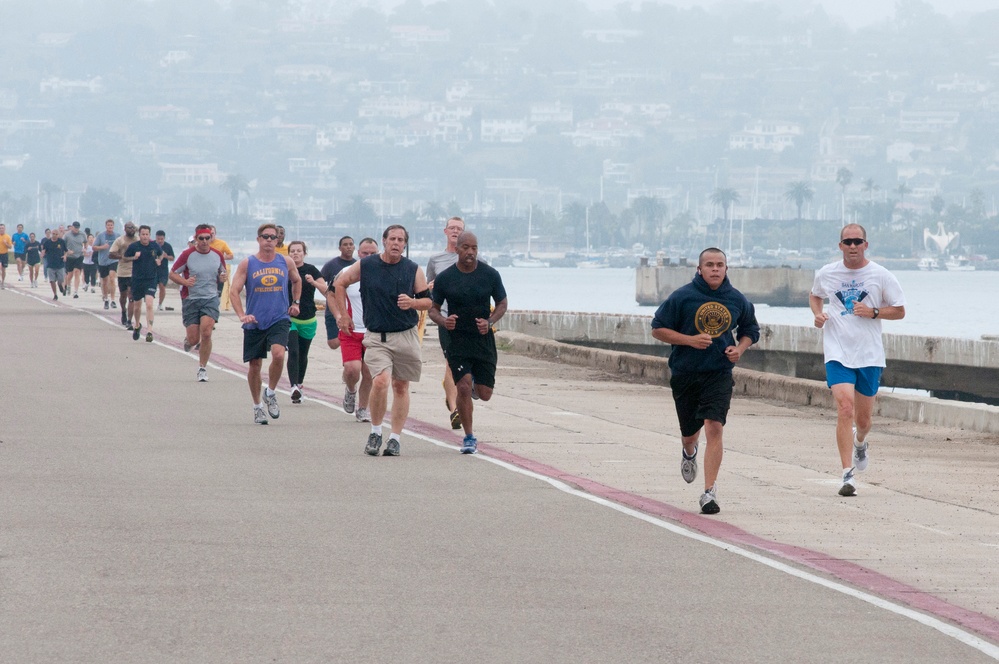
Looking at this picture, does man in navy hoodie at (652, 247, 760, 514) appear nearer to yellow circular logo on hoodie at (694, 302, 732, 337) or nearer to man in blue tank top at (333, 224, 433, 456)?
yellow circular logo on hoodie at (694, 302, 732, 337)

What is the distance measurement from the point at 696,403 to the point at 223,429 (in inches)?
→ 222

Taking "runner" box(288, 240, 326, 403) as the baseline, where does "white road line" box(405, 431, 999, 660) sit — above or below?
below

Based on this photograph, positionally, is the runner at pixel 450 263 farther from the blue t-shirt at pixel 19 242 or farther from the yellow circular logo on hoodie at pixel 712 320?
the blue t-shirt at pixel 19 242

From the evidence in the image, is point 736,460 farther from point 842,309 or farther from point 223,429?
point 223,429

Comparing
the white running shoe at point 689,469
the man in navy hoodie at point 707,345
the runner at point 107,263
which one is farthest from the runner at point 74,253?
the man in navy hoodie at point 707,345

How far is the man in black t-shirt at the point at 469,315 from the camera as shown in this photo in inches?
542

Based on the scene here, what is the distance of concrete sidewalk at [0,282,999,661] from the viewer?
7.40 m

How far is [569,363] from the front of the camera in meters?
27.7

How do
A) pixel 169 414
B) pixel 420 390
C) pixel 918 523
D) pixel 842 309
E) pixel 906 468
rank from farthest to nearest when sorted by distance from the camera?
1. pixel 420 390
2. pixel 169 414
3. pixel 906 468
4. pixel 842 309
5. pixel 918 523

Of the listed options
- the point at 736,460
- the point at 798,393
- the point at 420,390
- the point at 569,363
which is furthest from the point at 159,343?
the point at 736,460

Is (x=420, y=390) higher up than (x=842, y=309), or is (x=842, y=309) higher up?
(x=842, y=309)

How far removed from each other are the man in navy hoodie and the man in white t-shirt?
4.26 feet

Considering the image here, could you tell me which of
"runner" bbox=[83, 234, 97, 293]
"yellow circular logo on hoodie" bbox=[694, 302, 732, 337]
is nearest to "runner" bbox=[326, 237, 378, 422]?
"yellow circular logo on hoodie" bbox=[694, 302, 732, 337]

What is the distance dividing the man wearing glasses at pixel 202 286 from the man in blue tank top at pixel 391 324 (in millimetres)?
7100
